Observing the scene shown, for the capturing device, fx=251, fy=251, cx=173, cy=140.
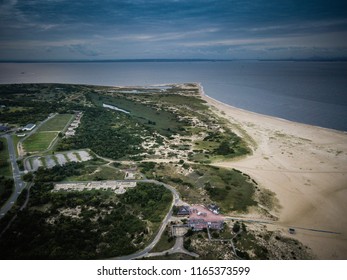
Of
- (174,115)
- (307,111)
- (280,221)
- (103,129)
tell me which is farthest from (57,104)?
(307,111)

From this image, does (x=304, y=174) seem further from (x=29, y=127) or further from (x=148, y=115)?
(x=29, y=127)

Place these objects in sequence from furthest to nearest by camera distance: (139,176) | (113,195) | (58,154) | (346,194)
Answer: (58,154) → (139,176) → (346,194) → (113,195)

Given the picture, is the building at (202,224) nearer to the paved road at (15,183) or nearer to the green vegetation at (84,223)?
the green vegetation at (84,223)

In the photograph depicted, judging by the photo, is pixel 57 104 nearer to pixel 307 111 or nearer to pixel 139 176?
pixel 139 176

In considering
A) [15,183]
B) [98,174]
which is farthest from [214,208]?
[15,183]

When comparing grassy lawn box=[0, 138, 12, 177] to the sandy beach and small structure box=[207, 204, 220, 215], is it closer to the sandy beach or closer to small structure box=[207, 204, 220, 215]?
small structure box=[207, 204, 220, 215]

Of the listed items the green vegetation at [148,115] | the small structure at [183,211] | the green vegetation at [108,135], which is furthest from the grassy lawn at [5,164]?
the green vegetation at [148,115]
